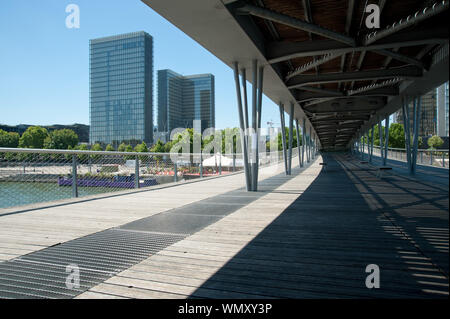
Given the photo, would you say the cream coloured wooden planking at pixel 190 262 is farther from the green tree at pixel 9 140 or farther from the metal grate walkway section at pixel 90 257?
the green tree at pixel 9 140

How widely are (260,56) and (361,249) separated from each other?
19.9 ft

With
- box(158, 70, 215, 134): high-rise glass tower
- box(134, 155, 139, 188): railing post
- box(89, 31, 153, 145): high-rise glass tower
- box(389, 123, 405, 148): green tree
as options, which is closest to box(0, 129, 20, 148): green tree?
box(89, 31, 153, 145): high-rise glass tower

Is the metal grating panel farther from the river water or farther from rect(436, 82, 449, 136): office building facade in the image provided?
the river water

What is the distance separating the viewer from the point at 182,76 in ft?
570

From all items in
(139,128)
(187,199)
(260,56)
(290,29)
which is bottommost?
(187,199)

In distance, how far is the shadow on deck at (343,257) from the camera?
2.06 metres

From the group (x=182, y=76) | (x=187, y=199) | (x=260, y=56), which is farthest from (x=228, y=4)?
(x=182, y=76)

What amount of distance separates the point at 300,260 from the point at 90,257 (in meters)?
1.99

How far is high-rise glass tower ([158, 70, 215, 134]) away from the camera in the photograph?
516 ft

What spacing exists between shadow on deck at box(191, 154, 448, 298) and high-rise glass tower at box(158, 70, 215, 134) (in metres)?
152

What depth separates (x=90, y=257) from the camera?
2.86 meters

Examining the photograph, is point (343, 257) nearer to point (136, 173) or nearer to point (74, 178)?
point (74, 178)

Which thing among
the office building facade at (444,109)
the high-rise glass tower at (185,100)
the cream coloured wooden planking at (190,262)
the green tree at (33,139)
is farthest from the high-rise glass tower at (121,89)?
the office building facade at (444,109)
